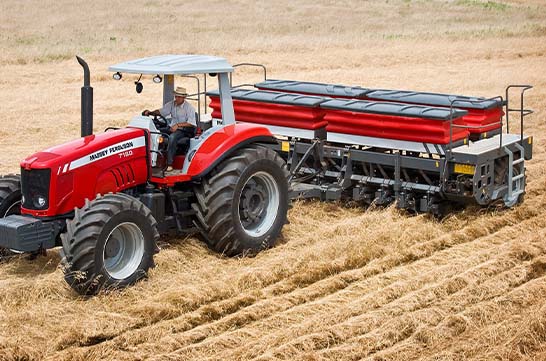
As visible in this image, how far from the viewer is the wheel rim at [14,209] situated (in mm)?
9531

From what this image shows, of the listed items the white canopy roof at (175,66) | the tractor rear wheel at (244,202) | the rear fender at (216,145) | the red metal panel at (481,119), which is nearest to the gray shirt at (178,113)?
the rear fender at (216,145)

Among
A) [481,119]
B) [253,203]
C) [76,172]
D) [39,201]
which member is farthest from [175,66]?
[481,119]

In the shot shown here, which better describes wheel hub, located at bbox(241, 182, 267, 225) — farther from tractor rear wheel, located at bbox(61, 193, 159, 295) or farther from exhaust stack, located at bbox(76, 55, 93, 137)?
exhaust stack, located at bbox(76, 55, 93, 137)

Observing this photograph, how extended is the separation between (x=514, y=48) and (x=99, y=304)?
2461 centimetres

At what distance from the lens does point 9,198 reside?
9500mm

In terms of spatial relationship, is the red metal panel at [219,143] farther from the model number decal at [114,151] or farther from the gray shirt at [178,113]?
the model number decal at [114,151]

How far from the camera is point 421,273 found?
9.42 metres

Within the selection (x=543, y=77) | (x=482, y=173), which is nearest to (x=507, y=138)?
(x=482, y=173)

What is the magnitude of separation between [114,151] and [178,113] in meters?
0.97

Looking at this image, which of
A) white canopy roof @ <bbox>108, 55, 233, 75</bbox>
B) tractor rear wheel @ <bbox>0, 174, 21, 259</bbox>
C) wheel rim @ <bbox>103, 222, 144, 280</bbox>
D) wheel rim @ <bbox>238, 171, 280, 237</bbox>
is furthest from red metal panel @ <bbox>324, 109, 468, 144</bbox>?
tractor rear wheel @ <bbox>0, 174, 21, 259</bbox>

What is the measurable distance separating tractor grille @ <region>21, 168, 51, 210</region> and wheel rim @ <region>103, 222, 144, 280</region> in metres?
0.68

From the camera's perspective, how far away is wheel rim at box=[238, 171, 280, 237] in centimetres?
1015

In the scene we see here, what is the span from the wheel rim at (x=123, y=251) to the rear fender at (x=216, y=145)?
3.22ft

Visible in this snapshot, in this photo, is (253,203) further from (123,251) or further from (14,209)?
(14,209)
